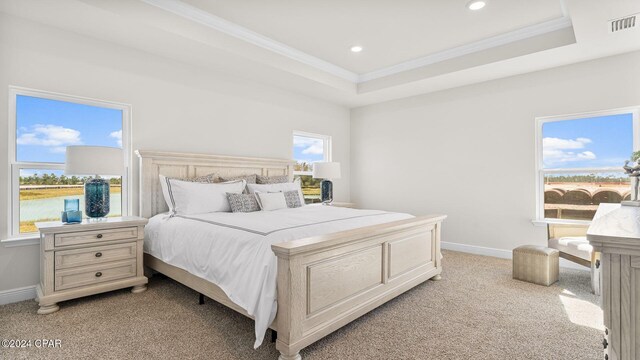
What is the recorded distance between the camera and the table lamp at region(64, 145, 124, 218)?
2717mm

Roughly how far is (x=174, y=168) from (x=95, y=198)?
0.90 metres

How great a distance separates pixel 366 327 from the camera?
7.62 ft

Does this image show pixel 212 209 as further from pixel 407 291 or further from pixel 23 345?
pixel 407 291

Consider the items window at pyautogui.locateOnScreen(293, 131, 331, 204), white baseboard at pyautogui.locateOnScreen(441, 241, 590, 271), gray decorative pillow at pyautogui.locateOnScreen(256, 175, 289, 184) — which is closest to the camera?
white baseboard at pyautogui.locateOnScreen(441, 241, 590, 271)

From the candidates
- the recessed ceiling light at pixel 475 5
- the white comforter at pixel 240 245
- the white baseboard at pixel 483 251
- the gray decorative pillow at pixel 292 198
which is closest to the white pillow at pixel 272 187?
the gray decorative pillow at pixel 292 198

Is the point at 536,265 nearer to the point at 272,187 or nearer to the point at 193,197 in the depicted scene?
the point at 272,187

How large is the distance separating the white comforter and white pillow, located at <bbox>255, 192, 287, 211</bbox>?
0.70 meters

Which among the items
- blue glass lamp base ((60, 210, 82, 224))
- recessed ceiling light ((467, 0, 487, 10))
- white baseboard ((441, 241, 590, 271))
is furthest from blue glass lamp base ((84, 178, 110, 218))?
white baseboard ((441, 241, 590, 271))

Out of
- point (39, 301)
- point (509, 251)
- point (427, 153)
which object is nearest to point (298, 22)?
point (427, 153)

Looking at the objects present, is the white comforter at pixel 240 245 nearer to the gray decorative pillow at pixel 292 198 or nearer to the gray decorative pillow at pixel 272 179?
the gray decorative pillow at pixel 292 198

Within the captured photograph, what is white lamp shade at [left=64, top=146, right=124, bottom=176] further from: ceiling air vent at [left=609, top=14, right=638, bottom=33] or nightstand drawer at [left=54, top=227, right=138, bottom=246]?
ceiling air vent at [left=609, top=14, right=638, bottom=33]

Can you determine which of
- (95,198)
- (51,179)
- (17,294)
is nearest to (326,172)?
(95,198)

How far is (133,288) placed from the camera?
2.98 meters

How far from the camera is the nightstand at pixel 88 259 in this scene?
254cm
